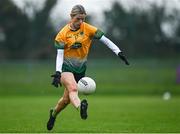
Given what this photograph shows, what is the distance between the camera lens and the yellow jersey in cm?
1195

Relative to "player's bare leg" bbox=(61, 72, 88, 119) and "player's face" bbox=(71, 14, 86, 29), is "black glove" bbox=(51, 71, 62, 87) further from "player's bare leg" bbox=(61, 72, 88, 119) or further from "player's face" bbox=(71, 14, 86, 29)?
"player's face" bbox=(71, 14, 86, 29)

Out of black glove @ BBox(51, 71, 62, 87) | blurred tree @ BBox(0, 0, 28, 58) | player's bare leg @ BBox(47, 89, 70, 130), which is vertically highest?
black glove @ BBox(51, 71, 62, 87)

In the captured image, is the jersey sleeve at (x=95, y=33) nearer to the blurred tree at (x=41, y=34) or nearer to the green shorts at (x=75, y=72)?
the green shorts at (x=75, y=72)

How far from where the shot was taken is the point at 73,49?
1206cm

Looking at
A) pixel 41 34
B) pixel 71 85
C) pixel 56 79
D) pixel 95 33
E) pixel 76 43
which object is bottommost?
pixel 41 34

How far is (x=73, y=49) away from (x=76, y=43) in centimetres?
14

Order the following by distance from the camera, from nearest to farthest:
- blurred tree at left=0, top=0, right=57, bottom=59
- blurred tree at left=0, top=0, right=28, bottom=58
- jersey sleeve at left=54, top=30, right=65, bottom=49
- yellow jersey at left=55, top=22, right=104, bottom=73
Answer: jersey sleeve at left=54, top=30, right=65, bottom=49
yellow jersey at left=55, top=22, right=104, bottom=73
blurred tree at left=0, top=0, right=57, bottom=59
blurred tree at left=0, top=0, right=28, bottom=58

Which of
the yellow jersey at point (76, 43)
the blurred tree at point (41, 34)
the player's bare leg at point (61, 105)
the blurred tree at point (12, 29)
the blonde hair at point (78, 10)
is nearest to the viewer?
the blonde hair at point (78, 10)

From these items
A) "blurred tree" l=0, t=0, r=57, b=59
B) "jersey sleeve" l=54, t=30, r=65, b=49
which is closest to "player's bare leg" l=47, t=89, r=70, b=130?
"jersey sleeve" l=54, t=30, r=65, b=49

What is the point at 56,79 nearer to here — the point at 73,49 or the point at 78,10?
the point at 73,49

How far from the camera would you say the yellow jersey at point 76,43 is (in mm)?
11953

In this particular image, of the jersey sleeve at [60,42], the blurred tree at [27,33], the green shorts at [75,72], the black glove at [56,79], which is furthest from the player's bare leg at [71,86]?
the blurred tree at [27,33]

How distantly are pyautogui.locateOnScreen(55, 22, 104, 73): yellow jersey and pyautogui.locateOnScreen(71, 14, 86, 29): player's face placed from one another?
0.11 m

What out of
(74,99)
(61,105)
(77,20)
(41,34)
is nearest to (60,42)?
(77,20)
